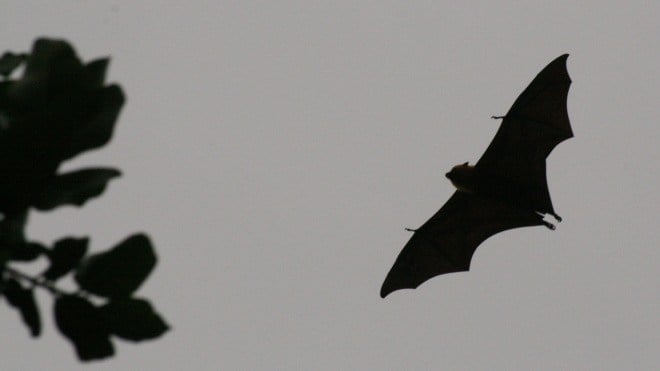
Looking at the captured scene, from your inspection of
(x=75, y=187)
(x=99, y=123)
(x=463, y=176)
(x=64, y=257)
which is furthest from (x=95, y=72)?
(x=463, y=176)

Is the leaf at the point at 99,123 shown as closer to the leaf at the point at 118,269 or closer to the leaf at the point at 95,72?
the leaf at the point at 95,72

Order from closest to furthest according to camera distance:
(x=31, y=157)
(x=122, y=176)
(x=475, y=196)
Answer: (x=31, y=157)
(x=122, y=176)
(x=475, y=196)

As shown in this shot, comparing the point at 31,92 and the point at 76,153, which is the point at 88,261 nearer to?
the point at 76,153

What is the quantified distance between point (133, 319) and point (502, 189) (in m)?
14.1

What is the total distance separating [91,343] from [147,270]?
7.8 inches

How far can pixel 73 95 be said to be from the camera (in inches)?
58.6

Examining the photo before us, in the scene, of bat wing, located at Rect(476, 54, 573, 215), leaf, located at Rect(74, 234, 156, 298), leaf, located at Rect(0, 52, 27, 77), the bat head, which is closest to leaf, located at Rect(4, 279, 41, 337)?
leaf, located at Rect(74, 234, 156, 298)

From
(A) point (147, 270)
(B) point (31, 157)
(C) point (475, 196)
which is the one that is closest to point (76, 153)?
(B) point (31, 157)

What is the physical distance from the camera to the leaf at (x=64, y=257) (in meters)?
1.52

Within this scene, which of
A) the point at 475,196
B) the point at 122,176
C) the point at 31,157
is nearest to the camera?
the point at 31,157

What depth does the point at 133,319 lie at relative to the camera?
1522 mm

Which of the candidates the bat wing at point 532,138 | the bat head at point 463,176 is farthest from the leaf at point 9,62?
the bat wing at point 532,138

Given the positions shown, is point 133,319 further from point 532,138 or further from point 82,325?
point 532,138

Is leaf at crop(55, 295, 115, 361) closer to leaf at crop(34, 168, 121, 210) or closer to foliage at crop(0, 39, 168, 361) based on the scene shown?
foliage at crop(0, 39, 168, 361)
